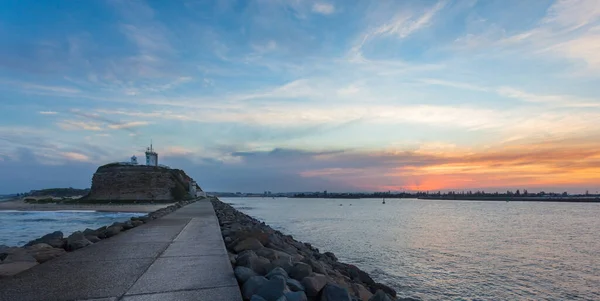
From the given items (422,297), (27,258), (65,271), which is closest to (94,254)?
(27,258)

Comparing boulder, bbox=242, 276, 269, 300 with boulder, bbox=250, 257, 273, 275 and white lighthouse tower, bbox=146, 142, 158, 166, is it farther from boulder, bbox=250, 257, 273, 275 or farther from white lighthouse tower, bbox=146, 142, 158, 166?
white lighthouse tower, bbox=146, 142, 158, 166

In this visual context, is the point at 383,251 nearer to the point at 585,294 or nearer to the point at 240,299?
the point at 585,294

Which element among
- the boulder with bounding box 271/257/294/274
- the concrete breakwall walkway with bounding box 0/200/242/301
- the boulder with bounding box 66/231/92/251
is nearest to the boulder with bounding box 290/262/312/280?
the boulder with bounding box 271/257/294/274

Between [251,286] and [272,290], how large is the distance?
1.06 ft

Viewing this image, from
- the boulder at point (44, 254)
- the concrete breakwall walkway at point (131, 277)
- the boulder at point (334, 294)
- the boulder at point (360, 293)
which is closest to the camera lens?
the concrete breakwall walkway at point (131, 277)

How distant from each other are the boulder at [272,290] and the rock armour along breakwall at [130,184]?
60788mm

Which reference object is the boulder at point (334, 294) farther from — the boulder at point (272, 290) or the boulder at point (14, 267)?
the boulder at point (14, 267)

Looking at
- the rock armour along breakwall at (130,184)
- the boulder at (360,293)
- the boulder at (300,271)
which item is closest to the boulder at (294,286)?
the boulder at (300,271)

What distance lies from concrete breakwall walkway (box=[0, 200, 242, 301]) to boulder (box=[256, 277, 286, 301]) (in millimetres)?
268

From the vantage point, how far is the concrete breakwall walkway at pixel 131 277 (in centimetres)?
381

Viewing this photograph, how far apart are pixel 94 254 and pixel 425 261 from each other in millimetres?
11238

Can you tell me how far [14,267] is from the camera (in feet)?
16.4

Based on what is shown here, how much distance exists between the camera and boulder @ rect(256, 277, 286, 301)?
3.94 m

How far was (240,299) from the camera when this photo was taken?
3.71 meters
